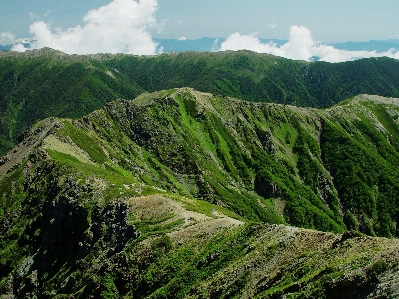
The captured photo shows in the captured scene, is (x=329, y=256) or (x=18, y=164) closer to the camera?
(x=329, y=256)

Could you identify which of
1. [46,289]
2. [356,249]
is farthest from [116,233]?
[356,249]

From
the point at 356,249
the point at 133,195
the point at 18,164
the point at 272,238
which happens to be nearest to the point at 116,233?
the point at 133,195

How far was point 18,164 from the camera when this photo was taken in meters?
165

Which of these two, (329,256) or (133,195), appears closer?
(329,256)

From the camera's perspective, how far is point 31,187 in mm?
148750

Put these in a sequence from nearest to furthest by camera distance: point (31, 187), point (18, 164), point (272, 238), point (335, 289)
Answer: point (335, 289), point (272, 238), point (31, 187), point (18, 164)

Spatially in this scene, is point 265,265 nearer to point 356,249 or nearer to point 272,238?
point 272,238

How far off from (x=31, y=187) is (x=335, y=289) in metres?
133

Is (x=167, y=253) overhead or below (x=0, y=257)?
overhead

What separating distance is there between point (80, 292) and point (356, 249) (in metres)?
62.2

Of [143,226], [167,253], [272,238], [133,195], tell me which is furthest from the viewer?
[133,195]

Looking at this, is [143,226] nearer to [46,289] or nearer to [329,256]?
[46,289]

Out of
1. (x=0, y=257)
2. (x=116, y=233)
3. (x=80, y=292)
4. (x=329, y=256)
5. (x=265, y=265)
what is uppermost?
(x=329, y=256)

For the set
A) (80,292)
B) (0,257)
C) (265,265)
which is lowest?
(0,257)
